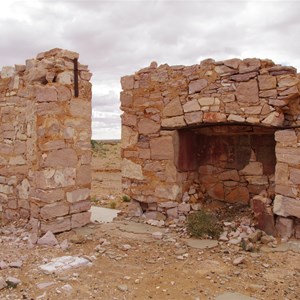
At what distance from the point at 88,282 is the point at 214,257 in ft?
5.68

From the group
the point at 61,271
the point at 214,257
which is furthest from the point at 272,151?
the point at 61,271

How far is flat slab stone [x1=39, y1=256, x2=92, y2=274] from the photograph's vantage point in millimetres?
3992

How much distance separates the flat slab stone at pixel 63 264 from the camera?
157 inches

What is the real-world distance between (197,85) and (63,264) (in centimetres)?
349

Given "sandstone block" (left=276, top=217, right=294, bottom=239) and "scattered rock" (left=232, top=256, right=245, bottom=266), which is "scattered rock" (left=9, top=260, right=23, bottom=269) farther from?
"sandstone block" (left=276, top=217, right=294, bottom=239)

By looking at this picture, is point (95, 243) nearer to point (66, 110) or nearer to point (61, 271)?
point (61, 271)

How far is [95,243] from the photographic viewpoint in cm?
505

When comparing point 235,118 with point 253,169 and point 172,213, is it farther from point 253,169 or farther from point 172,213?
point 172,213

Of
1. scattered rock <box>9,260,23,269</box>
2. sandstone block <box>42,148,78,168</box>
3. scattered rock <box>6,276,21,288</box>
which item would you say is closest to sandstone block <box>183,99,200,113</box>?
sandstone block <box>42,148,78,168</box>

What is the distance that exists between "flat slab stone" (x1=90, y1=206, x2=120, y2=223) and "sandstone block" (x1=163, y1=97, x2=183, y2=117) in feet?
7.58

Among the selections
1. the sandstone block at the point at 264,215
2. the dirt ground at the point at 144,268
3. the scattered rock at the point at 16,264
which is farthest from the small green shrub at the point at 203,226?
the scattered rock at the point at 16,264

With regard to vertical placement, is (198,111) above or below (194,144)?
above

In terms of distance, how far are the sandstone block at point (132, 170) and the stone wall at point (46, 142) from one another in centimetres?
110

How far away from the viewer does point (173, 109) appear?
6125 mm
